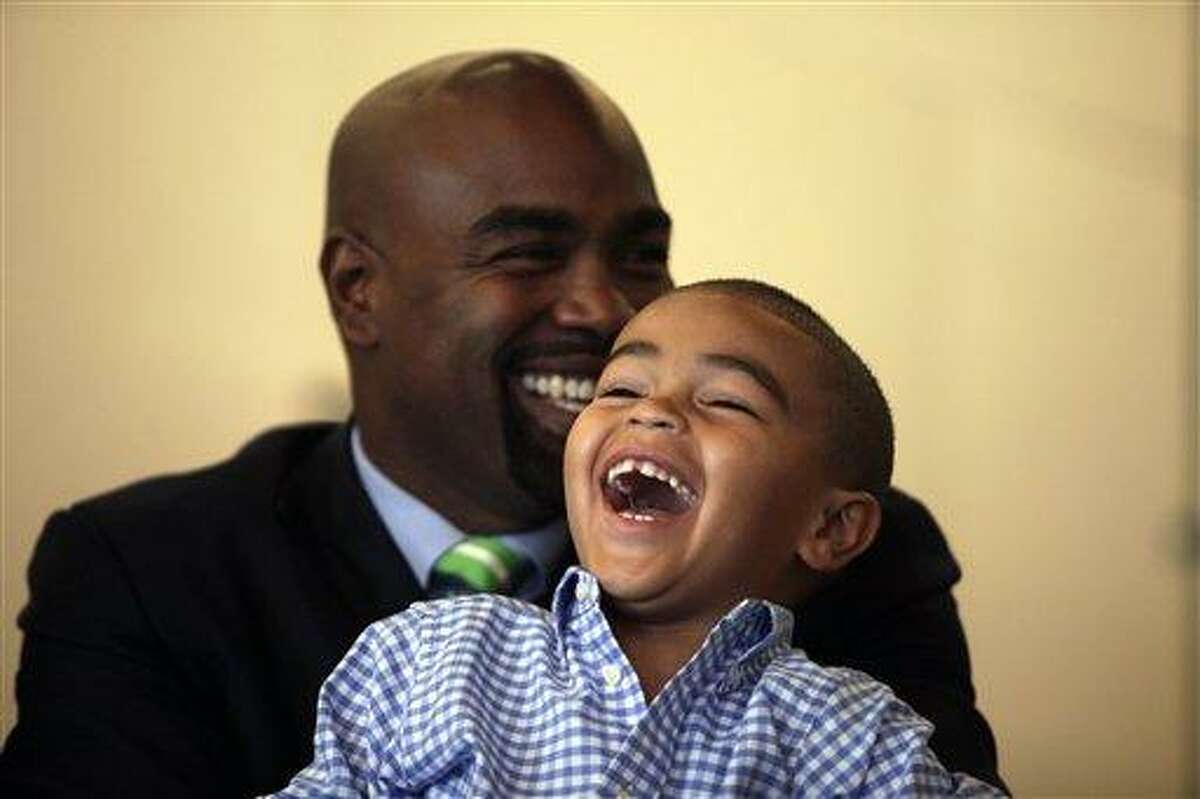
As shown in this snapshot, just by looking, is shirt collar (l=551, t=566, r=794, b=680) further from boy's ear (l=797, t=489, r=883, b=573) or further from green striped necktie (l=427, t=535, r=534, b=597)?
green striped necktie (l=427, t=535, r=534, b=597)

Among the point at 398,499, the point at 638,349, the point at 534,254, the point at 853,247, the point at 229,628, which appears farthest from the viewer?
the point at 853,247

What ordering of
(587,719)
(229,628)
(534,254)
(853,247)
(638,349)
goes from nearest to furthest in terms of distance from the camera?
1. (587,719)
2. (638,349)
3. (229,628)
4. (534,254)
5. (853,247)

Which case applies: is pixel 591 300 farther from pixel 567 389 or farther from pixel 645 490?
pixel 645 490

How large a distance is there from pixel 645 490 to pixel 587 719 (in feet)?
0.55

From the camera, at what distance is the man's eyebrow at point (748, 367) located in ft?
4.14

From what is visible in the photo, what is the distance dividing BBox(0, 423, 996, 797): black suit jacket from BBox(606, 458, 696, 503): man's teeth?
37 cm

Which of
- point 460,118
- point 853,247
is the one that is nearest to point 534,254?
point 460,118

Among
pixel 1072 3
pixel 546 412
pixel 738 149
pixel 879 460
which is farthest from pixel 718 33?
pixel 879 460

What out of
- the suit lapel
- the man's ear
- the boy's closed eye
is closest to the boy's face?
the boy's closed eye

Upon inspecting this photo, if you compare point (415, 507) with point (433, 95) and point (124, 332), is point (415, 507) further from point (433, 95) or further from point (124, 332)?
point (124, 332)

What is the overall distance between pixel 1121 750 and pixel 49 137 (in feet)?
5.08

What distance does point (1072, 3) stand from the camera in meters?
2.19

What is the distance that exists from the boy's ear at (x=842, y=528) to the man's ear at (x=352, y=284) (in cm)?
63

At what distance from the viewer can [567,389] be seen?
167 centimetres
